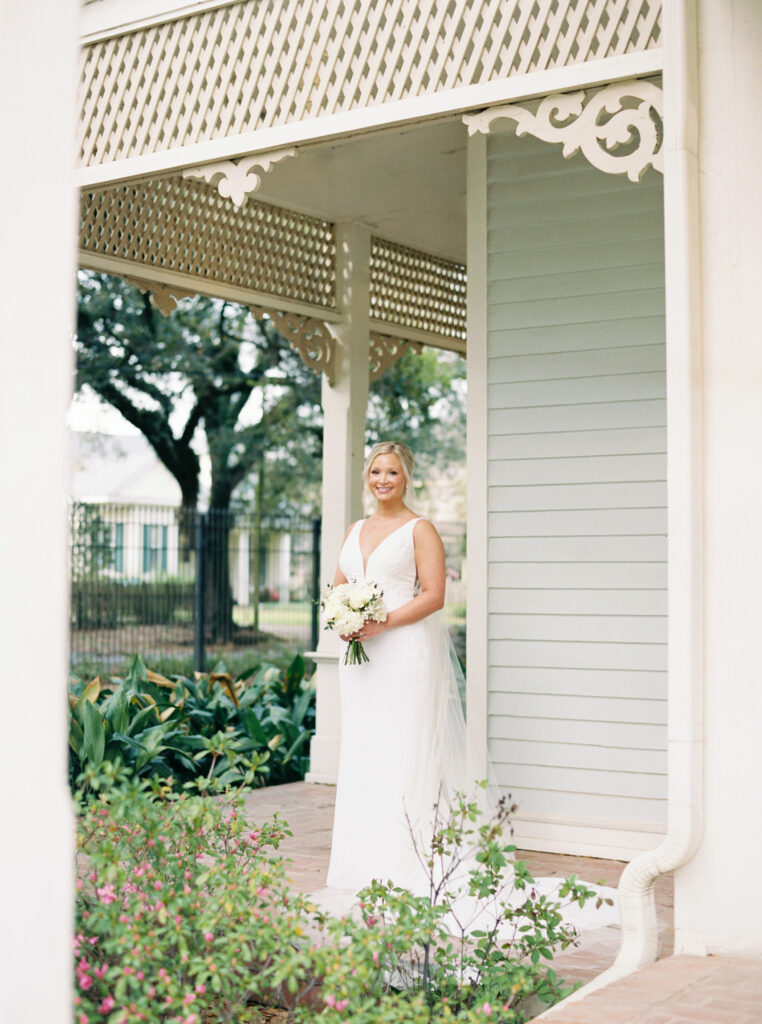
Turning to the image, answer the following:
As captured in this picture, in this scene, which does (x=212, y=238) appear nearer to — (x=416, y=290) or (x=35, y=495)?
(x=416, y=290)

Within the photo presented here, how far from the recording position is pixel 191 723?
905cm

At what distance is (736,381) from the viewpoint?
455 cm

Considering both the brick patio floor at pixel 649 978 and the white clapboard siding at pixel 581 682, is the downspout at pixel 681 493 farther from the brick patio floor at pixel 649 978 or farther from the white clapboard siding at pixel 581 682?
the white clapboard siding at pixel 581 682

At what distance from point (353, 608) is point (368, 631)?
0.15 m

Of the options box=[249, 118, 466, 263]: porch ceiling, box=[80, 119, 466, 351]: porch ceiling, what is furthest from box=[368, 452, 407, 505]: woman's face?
box=[80, 119, 466, 351]: porch ceiling

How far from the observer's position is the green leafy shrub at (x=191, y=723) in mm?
7363

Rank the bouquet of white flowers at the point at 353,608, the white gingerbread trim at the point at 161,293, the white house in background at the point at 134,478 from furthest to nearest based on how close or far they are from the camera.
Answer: the white house in background at the point at 134,478, the white gingerbread trim at the point at 161,293, the bouquet of white flowers at the point at 353,608

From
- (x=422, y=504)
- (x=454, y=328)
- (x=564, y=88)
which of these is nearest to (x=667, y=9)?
(x=564, y=88)

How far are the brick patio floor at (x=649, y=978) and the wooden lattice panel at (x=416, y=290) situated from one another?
15.7ft

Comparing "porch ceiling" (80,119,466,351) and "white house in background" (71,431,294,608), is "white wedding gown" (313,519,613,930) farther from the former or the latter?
"white house in background" (71,431,294,608)

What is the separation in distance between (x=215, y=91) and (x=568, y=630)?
3314 mm

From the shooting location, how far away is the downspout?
440cm

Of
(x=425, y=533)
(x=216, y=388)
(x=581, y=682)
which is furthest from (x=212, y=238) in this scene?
(x=216, y=388)

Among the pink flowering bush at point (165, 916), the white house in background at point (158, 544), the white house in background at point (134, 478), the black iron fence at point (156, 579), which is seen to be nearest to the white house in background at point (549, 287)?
the pink flowering bush at point (165, 916)
